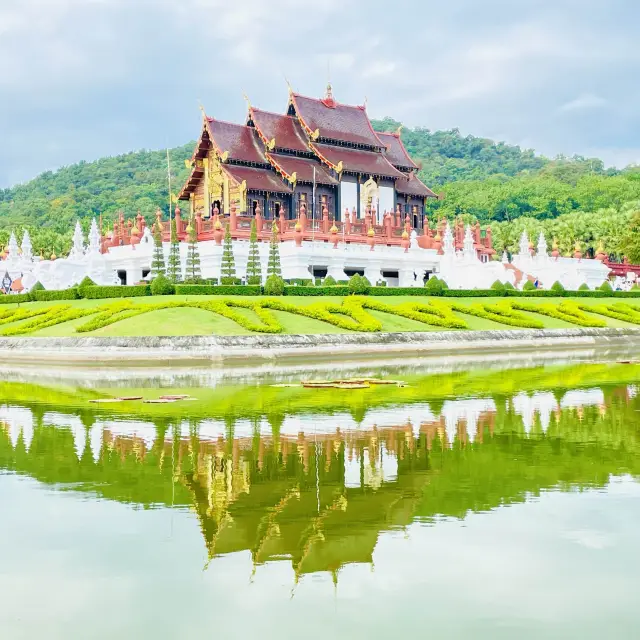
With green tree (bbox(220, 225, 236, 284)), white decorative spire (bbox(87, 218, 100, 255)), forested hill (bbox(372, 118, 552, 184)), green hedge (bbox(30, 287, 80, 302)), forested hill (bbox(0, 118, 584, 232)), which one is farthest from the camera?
forested hill (bbox(372, 118, 552, 184))

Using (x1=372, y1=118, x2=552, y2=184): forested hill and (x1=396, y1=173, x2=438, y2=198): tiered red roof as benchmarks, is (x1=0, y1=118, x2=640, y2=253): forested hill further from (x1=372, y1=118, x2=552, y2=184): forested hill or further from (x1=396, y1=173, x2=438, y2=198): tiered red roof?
(x1=396, y1=173, x2=438, y2=198): tiered red roof

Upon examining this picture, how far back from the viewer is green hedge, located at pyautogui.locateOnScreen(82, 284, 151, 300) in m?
42.1

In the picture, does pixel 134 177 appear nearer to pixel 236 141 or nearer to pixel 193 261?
pixel 236 141

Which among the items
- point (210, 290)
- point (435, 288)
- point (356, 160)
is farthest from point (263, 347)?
point (356, 160)

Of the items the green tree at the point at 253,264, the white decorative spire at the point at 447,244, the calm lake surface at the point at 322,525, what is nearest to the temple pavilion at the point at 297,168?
the white decorative spire at the point at 447,244

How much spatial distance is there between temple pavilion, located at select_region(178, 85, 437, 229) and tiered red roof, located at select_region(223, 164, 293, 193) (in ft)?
0.21

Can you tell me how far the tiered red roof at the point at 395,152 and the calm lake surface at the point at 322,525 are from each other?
170 ft

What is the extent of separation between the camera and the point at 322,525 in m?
9.34

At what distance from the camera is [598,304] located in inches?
1945

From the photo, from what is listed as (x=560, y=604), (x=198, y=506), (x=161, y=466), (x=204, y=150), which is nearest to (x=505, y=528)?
(x=560, y=604)

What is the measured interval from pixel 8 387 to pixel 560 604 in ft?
71.1

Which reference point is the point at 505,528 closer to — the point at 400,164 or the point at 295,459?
the point at 295,459

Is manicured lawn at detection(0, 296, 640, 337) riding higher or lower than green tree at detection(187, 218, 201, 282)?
lower

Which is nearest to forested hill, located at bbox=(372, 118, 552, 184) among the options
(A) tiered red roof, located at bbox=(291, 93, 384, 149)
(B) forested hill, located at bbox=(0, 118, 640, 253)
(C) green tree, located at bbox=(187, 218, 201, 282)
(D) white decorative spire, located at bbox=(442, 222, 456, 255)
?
(B) forested hill, located at bbox=(0, 118, 640, 253)
